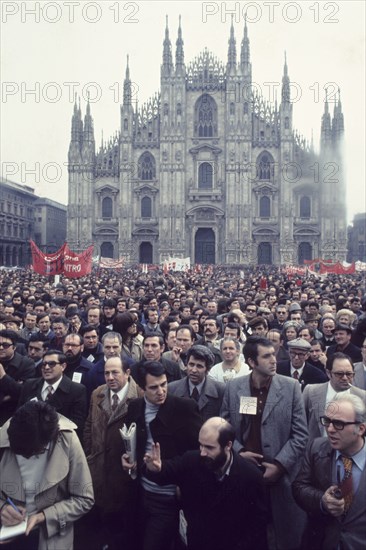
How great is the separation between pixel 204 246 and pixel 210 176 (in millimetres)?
7112

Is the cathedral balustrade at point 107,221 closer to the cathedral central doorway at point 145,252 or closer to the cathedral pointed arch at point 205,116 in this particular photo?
the cathedral central doorway at point 145,252

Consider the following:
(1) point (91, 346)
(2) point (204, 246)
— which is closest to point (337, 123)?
(2) point (204, 246)

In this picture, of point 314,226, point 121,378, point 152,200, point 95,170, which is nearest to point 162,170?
point 152,200

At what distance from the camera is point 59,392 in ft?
19.3

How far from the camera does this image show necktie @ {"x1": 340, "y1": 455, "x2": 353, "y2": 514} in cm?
397

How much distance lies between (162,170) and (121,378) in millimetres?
53736

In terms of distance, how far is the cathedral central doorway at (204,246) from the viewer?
59344 mm

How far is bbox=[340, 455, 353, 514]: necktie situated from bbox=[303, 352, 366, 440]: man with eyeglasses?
4.63 feet

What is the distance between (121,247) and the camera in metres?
58.6

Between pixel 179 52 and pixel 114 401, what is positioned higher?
pixel 179 52

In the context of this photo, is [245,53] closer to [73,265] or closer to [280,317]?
[73,265]

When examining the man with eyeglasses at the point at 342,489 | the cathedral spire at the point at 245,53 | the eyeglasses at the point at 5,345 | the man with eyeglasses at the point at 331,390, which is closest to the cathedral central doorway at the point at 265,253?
the cathedral spire at the point at 245,53

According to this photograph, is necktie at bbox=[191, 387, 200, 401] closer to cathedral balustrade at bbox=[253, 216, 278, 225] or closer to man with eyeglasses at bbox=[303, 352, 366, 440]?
man with eyeglasses at bbox=[303, 352, 366, 440]

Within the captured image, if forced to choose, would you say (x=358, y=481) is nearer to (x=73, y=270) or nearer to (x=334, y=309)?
(x=334, y=309)
